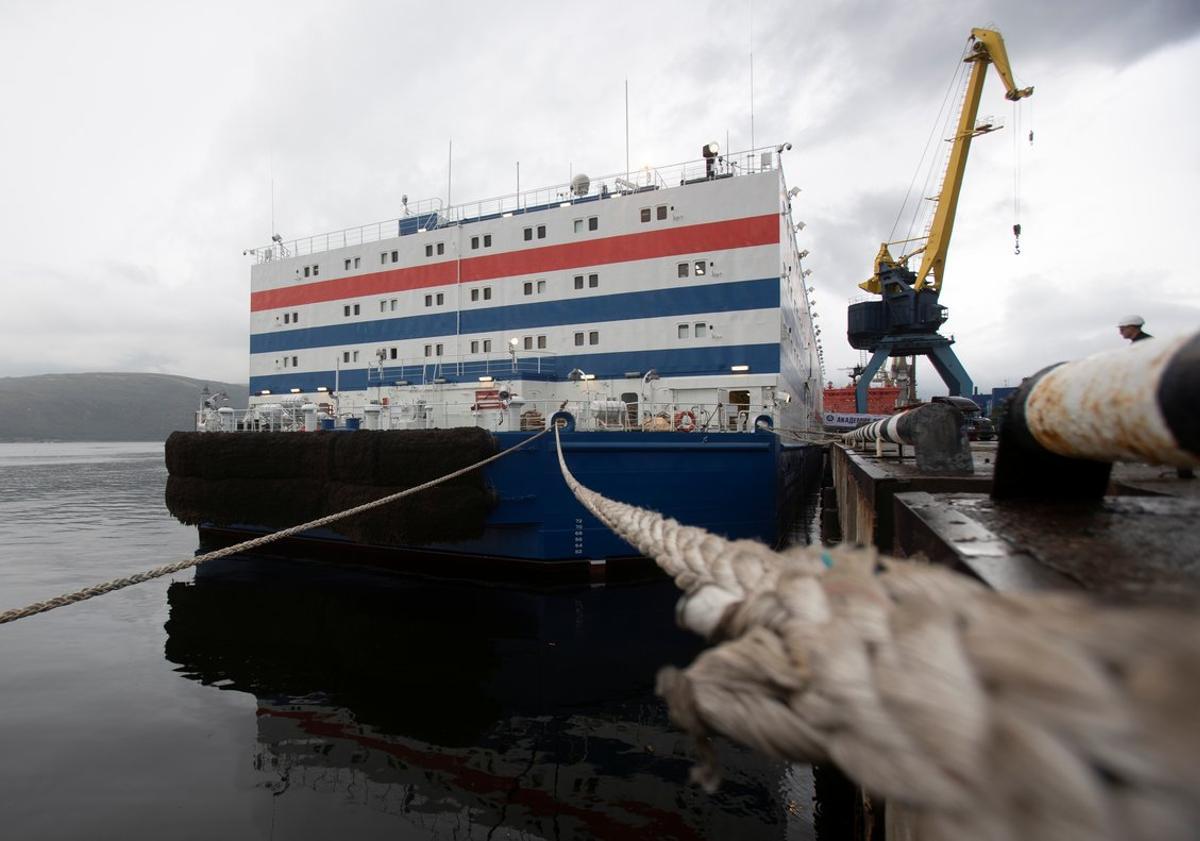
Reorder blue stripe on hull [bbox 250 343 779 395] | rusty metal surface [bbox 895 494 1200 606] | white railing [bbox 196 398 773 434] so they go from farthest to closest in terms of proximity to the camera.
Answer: blue stripe on hull [bbox 250 343 779 395]
white railing [bbox 196 398 773 434]
rusty metal surface [bbox 895 494 1200 606]

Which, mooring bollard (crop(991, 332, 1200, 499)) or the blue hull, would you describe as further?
the blue hull

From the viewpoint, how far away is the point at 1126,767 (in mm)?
488

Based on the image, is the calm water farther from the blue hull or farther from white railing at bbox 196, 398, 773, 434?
white railing at bbox 196, 398, 773, 434

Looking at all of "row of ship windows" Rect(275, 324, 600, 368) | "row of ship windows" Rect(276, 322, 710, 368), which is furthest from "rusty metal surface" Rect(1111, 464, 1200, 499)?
"row of ship windows" Rect(275, 324, 600, 368)

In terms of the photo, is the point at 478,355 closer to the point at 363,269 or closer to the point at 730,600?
the point at 363,269

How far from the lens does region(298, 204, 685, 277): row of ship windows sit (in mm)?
15273

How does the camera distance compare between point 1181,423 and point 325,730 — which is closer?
point 1181,423

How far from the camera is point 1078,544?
68.1 inches

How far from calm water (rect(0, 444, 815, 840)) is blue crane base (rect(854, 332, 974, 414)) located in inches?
871

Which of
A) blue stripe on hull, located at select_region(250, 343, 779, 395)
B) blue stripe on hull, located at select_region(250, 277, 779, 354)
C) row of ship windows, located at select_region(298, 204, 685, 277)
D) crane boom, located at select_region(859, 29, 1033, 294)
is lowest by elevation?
blue stripe on hull, located at select_region(250, 343, 779, 395)

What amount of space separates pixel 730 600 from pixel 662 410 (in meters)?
13.0

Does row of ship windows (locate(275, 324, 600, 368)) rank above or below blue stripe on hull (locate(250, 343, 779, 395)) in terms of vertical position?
above

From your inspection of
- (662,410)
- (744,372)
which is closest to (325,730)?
(662,410)

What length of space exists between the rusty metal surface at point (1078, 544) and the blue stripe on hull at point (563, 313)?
12.1 metres
